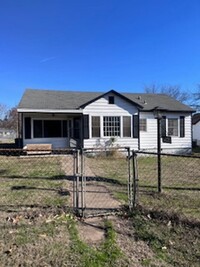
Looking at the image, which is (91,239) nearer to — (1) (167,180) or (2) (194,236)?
(2) (194,236)

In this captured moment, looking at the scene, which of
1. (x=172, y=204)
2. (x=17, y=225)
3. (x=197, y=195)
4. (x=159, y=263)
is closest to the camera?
(x=159, y=263)

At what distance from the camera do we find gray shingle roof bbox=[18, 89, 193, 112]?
16.3 metres

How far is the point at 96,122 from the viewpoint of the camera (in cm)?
1623

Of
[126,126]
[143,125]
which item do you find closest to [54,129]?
[126,126]

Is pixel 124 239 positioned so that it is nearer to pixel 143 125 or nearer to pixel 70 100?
pixel 143 125

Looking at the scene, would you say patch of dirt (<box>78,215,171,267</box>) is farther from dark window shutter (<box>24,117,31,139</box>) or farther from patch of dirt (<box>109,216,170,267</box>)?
dark window shutter (<box>24,117,31,139</box>)

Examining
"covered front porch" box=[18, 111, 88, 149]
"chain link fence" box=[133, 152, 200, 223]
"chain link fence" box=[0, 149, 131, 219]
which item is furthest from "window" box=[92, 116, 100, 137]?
"chain link fence" box=[133, 152, 200, 223]

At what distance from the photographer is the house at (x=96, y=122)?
52.5 ft

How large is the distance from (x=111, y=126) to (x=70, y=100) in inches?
137

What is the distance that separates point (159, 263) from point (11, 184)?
5410 mm

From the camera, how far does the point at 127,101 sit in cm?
1672

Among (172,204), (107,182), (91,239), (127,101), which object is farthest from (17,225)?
(127,101)

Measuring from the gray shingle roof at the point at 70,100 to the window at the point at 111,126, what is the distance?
153 cm

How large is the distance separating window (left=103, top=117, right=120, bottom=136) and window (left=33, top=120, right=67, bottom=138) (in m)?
2.94
